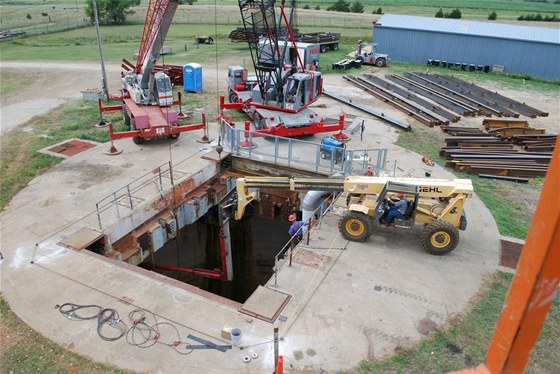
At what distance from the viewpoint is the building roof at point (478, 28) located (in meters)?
38.7

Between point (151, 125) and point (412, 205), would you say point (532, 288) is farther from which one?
point (151, 125)

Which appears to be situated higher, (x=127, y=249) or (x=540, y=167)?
(x=540, y=167)

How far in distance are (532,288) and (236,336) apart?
22.4 feet

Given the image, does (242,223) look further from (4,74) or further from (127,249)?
(4,74)

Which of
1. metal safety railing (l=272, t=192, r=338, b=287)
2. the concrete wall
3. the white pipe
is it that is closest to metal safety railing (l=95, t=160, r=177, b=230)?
the white pipe

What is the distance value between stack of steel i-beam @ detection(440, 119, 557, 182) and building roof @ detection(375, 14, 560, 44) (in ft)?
60.8

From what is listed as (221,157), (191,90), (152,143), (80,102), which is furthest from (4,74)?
(221,157)

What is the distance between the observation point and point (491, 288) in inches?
Answer: 458

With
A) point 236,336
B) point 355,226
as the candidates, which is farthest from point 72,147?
point 236,336

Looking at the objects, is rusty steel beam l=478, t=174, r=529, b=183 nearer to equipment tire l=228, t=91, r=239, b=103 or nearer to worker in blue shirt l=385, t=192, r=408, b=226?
worker in blue shirt l=385, t=192, r=408, b=226

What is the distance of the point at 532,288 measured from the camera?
3574mm

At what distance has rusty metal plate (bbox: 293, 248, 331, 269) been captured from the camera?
12.2m

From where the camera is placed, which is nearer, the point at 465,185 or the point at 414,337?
the point at 414,337

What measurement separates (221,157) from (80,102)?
593 inches
